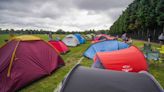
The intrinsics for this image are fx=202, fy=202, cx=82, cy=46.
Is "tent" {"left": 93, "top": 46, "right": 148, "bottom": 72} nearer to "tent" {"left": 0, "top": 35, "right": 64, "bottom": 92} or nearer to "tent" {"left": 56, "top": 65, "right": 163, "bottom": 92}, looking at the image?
"tent" {"left": 0, "top": 35, "right": 64, "bottom": 92}

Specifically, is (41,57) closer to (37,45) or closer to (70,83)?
(37,45)

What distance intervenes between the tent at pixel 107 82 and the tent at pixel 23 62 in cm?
356

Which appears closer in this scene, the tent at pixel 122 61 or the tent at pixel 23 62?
the tent at pixel 122 61

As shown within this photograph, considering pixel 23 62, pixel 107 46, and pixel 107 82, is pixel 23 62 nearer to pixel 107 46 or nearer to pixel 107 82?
pixel 107 82

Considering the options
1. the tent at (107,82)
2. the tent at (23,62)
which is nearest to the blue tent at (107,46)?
the tent at (23,62)

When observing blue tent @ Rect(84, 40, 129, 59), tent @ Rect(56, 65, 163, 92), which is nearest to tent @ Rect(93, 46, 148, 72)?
tent @ Rect(56, 65, 163, 92)

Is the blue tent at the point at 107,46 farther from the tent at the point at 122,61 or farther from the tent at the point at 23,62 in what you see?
the tent at the point at 122,61

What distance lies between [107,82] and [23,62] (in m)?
4.58

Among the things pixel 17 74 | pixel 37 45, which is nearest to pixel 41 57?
pixel 37 45

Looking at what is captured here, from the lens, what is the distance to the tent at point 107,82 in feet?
9.25

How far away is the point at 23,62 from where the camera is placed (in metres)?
6.92

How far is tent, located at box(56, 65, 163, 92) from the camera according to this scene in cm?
282

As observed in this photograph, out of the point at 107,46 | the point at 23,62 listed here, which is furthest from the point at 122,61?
the point at 107,46

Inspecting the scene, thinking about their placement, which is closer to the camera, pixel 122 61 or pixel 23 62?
pixel 122 61
